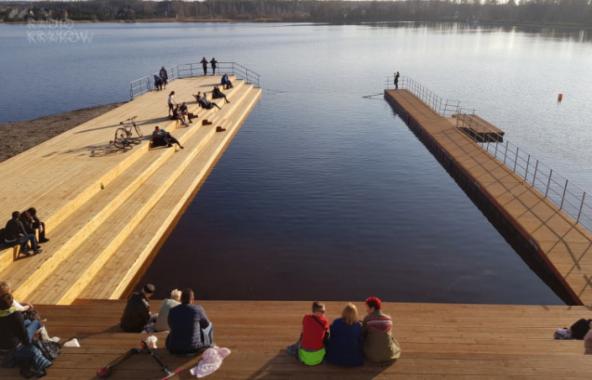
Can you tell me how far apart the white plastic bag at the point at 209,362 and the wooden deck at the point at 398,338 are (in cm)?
11

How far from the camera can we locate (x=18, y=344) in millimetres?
7582

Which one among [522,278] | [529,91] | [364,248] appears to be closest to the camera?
[522,278]

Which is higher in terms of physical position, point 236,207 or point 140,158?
point 140,158

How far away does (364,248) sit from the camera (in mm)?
16016

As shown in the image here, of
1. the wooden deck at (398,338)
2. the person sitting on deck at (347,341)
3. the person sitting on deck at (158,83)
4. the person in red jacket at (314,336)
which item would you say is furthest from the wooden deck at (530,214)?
the person sitting on deck at (158,83)

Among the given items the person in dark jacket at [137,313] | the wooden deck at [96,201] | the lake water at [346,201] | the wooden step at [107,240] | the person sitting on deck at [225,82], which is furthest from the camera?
the person sitting on deck at [225,82]

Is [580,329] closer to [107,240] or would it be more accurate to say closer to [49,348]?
[49,348]

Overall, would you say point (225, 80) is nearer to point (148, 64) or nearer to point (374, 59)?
point (148, 64)

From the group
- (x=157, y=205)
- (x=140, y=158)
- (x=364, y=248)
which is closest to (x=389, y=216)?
(x=364, y=248)

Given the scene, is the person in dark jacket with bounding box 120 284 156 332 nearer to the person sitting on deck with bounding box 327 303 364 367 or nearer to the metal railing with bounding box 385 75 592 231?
the person sitting on deck with bounding box 327 303 364 367

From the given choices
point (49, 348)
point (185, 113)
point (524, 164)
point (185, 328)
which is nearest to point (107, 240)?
point (49, 348)

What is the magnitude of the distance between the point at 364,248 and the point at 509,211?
624cm

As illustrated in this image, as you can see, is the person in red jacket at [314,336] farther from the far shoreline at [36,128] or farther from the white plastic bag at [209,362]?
the far shoreline at [36,128]

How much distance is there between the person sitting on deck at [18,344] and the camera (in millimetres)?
7160
